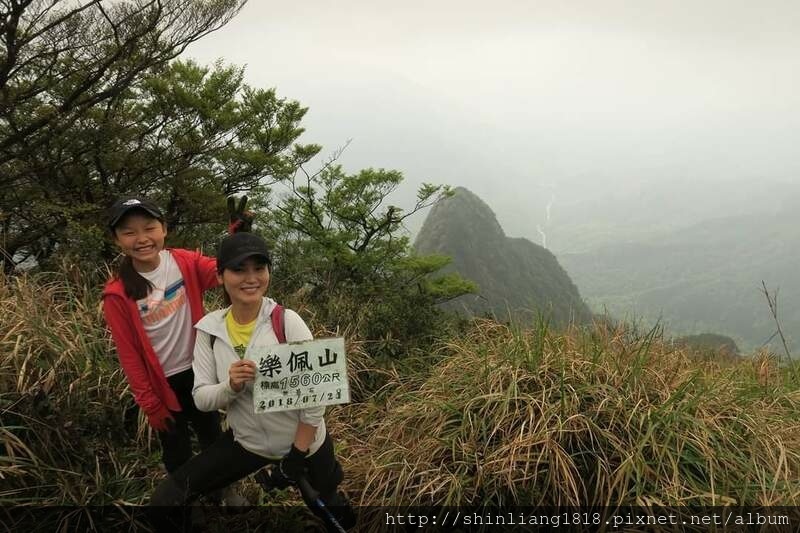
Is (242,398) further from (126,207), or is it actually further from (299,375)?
(126,207)

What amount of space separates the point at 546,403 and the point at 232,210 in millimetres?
2040

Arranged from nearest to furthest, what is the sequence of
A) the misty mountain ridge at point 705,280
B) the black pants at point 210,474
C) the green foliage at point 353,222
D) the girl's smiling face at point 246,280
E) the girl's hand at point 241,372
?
the girl's hand at point 241,372, the girl's smiling face at point 246,280, the black pants at point 210,474, the green foliage at point 353,222, the misty mountain ridge at point 705,280

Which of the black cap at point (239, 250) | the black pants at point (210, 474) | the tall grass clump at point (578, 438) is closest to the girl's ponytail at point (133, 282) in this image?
the black cap at point (239, 250)

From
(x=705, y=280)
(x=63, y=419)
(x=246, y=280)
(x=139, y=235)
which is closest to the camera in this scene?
(x=246, y=280)

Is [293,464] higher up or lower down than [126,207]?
lower down

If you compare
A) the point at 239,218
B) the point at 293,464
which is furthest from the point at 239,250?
the point at 293,464

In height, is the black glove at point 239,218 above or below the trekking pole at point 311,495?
above

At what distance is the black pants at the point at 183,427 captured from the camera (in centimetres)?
244

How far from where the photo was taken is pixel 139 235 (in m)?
2.22

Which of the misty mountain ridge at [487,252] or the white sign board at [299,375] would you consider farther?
the misty mountain ridge at [487,252]

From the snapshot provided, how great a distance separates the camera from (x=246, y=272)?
2.00 m

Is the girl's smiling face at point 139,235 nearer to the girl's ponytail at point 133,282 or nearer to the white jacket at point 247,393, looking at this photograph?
the girl's ponytail at point 133,282

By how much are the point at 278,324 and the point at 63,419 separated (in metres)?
1.60

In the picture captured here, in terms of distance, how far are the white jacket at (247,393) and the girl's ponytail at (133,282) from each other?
37cm
